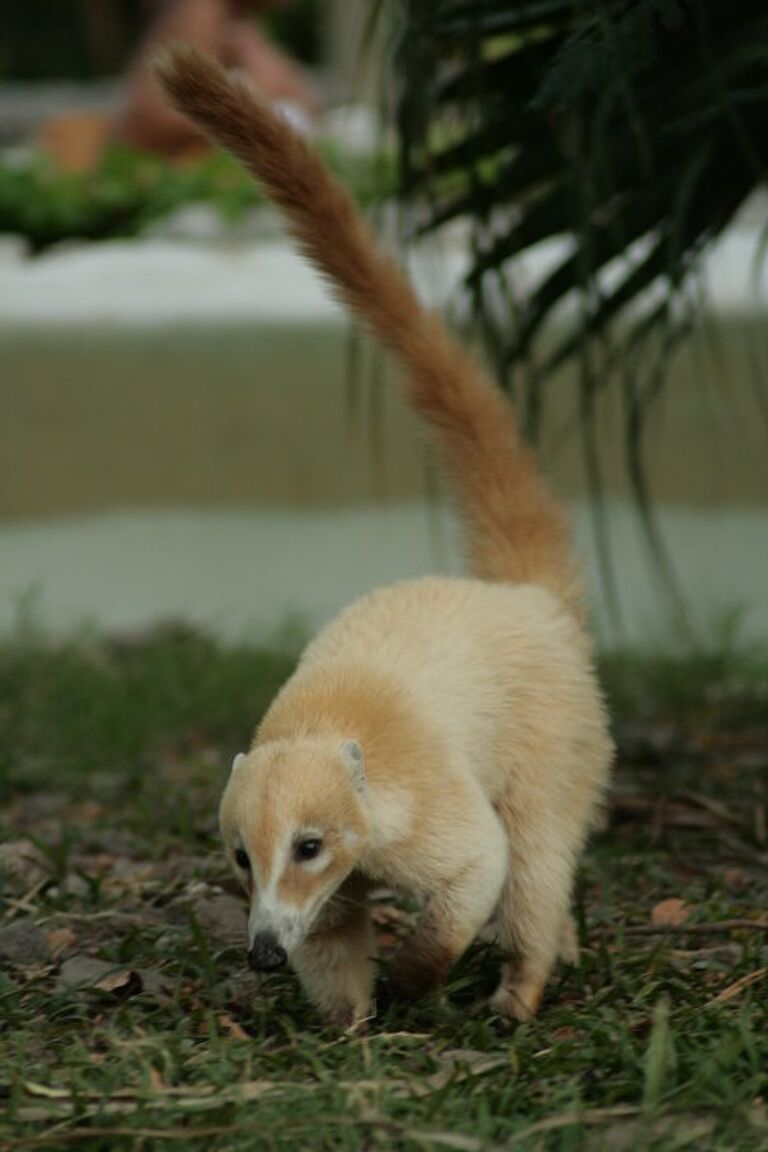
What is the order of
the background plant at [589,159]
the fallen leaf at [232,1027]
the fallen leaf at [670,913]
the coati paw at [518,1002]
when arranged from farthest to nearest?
the background plant at [589,159]
the fallen leaf at [670,913]
the coati paw at [518,1002]
the fallen leaf at [232,1027]

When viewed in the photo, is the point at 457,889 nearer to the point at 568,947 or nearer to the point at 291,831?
the point at 291,831

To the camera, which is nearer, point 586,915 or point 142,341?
point 586,915

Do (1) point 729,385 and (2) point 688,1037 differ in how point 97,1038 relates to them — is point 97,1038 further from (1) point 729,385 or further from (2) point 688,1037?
Answer: (1) point 729,385

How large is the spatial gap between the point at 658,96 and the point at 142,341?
3.11 meters

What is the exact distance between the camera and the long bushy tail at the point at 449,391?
3266 mm

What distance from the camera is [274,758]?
2.78 metres

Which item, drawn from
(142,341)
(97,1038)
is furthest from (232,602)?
(97,1038)

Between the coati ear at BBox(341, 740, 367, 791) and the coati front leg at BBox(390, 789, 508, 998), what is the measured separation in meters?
0.15

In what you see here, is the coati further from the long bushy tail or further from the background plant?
the background plant

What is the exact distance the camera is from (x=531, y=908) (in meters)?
3.04

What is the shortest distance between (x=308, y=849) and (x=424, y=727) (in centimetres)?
33

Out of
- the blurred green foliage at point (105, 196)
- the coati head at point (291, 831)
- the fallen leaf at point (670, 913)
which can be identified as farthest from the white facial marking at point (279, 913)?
the blurred green foliage at point (105, 196)

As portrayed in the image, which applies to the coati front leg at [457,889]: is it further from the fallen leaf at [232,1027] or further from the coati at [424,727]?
the fallen leaf at [232,1027]

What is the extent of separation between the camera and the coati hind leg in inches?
119
